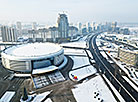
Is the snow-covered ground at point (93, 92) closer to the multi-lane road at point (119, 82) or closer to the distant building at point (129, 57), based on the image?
the multi-lane road at point (119, 82)

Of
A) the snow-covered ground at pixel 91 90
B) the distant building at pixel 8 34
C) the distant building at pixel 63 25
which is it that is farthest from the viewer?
the distant building at pixel 63 25

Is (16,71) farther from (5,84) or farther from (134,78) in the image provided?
(134,78)

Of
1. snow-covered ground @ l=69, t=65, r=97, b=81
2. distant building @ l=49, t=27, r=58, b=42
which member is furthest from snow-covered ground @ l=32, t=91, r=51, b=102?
distant building @ l=49, t=27, r=58, b=42

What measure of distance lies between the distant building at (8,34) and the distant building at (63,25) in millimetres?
63337

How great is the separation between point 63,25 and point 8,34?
257 ft

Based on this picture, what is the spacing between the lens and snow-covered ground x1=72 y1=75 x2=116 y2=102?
41375mm

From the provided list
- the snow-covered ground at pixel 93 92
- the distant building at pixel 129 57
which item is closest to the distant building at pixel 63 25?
the distant building at pixel 129 57

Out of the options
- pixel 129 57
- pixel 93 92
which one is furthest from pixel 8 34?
pixel 129 57

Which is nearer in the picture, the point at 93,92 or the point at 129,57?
the point at 93,92

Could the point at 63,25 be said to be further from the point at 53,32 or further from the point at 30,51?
the point at 30,51

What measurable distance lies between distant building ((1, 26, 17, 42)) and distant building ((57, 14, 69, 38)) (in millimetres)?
63337

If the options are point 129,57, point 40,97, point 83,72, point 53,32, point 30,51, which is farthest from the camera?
point 53,32

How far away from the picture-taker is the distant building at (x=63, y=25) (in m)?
155

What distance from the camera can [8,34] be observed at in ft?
478
